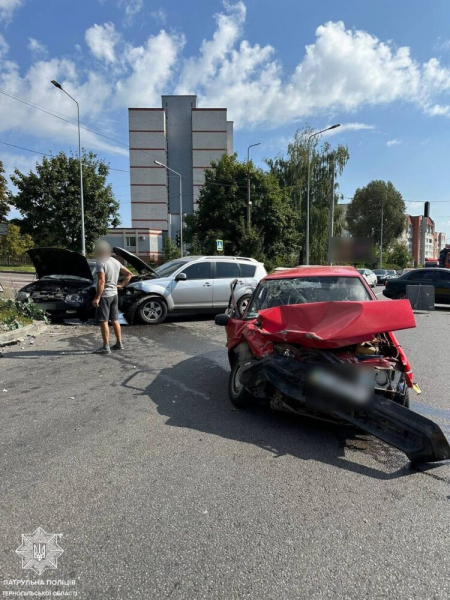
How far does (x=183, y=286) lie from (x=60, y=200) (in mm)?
20156

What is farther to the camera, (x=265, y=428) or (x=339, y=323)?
(x=265, y=428)

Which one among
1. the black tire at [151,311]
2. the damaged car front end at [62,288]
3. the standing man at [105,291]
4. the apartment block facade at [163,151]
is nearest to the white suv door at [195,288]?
the black tire at [151,311]

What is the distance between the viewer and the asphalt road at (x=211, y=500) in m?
2.02

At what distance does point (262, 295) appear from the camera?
4.98 meters

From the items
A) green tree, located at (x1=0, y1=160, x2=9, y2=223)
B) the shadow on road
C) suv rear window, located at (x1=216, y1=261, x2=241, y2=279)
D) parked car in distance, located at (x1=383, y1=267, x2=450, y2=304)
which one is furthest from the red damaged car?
green tree, located at (x1=0, y1=160, x2=9, y2=223)

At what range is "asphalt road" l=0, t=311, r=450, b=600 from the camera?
2018 mm

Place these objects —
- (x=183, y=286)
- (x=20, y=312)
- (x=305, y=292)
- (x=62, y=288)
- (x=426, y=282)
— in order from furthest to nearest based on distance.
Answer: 1. (x=426, y=282)
2. (x=183, y=286)
3. (x=62, y=288)
4. (x=20, y=312)
5. (x=305, y=292)

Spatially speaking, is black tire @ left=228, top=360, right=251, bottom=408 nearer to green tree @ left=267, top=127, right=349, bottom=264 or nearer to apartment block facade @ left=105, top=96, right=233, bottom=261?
green tree @ left=267, top=127, right=349, bottom=264

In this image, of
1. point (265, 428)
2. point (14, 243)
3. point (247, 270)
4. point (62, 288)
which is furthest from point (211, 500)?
point (14, 243)

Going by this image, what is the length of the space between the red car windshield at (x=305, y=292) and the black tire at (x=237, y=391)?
66cm

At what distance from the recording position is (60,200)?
2662cm

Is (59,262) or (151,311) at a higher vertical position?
(59,262)

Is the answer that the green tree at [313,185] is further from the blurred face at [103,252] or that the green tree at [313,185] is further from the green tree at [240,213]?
the blurred face at [103,252]

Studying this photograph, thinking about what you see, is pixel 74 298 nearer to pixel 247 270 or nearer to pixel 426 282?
pixel 247 270
